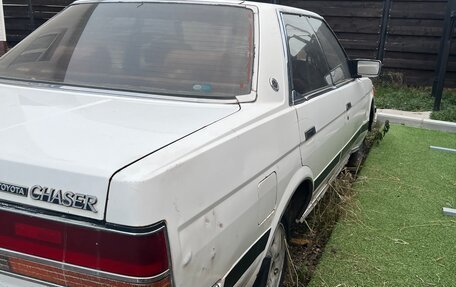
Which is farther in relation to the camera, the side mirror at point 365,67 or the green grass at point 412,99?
the green grass at point 412,99

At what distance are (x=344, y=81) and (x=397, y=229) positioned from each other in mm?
1296

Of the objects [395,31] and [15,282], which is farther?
[395,31]

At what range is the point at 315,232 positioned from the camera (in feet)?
11.8

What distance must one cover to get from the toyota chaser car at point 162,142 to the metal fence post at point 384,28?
670 cm

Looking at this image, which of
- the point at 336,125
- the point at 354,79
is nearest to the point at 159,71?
the point at 336,125

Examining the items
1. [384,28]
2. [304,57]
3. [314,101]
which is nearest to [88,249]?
[314,101]

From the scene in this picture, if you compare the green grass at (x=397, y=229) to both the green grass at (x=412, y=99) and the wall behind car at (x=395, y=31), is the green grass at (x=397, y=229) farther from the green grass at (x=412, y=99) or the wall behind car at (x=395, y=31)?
the wall behind car at (x=395, y=31)

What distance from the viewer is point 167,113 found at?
193cm

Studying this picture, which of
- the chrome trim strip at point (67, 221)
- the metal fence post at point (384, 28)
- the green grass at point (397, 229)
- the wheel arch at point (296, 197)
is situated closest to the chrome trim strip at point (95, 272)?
the chrome trim strip at point (67, 221)

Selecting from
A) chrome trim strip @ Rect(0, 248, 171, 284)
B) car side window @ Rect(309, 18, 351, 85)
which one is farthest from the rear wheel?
car side window @ Rect(309, 18, 351, 85)

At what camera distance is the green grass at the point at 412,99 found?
776 cm

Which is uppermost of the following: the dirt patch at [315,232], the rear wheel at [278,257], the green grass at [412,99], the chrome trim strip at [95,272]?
the chrome trim strip at [95,272]

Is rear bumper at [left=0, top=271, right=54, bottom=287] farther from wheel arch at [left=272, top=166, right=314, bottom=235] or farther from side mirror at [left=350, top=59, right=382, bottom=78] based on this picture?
side mirror at [left=350, top=59, right=382, bottom=78]

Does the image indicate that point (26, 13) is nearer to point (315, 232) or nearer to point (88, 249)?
point (315, 232)
